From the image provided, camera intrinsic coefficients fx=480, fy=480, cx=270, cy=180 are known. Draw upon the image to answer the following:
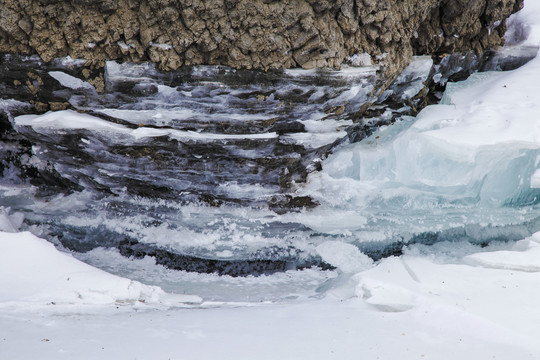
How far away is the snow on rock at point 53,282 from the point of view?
339 centimetres

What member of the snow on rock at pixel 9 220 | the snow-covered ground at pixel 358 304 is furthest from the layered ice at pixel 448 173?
the snow on rock at pixel 9 220

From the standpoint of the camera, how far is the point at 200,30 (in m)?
3.77

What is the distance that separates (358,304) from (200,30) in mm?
2392

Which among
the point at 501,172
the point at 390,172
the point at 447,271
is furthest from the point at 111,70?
the point at 501,172

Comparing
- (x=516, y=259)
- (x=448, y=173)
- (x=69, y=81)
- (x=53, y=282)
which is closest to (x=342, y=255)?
(x=448, y=173)

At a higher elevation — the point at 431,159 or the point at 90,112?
the point at 90,112

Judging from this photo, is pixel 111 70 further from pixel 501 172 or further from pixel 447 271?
pixel 501 172

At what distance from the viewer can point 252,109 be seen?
13.4 ft

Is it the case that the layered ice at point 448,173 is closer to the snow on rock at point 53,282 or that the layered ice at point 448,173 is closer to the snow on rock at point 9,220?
the snow on rock at point 53,282

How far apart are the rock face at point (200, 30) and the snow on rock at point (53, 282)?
1561mm

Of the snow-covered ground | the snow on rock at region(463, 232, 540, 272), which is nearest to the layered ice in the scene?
the snow-covered ground

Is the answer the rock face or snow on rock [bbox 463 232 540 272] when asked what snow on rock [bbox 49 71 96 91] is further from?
snow on rock [bbox 463 232 540 272]

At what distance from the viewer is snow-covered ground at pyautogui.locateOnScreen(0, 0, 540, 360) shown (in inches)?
106

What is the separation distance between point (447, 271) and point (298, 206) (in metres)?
1.48
